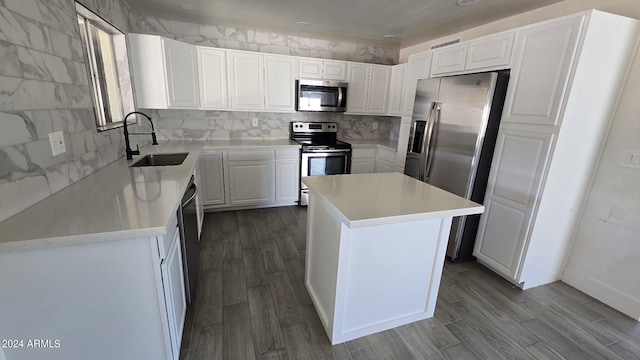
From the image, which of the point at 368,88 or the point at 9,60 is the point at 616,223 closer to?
the point at 368,88

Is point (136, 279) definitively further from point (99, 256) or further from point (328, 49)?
point (328, 49)

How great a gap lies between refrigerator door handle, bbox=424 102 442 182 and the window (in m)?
Result: 2.83

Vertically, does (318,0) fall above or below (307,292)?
above

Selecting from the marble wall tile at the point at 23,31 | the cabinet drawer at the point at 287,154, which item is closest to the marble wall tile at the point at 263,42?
the cabinet drawer at the point at 287,154

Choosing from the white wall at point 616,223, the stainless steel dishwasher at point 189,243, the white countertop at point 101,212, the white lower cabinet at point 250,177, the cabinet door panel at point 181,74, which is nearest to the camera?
the white countertop at point 101,212

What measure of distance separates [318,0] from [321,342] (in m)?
2.79

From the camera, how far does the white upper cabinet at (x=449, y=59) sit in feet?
8.56

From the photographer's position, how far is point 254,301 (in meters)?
2.02

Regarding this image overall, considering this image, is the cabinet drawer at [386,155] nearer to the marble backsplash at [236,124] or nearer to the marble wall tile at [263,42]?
the marble backsplash at [236,124]

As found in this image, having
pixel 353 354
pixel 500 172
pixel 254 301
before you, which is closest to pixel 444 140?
pixel 500 172

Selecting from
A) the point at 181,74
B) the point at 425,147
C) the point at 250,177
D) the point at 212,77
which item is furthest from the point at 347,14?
the point at 250,177

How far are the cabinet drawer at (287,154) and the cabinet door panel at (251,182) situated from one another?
14cm

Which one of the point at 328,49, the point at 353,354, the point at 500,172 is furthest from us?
the point at 328,49

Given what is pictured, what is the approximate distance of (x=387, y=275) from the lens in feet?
5.61
